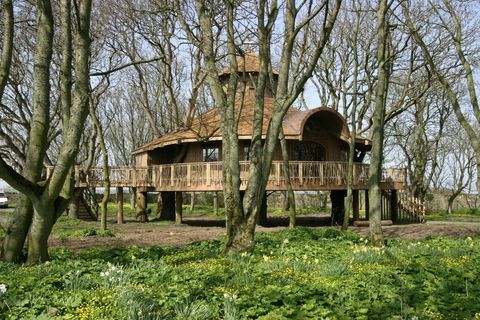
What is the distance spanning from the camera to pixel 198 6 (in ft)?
41.5

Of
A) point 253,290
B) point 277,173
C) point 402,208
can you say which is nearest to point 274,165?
point 277,173

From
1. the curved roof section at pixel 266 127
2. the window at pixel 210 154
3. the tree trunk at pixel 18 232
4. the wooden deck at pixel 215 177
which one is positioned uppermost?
the curved roof section at pixel 266 127

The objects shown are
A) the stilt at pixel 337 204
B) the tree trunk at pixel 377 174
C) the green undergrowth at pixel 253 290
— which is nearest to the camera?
the green undergrowth at pixel 253 290

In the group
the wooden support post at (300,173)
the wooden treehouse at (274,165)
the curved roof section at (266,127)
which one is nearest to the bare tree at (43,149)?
the curved roof section at (266,127)

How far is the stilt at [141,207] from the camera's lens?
3209cm

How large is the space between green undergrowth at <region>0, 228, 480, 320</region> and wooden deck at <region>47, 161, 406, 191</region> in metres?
16.3

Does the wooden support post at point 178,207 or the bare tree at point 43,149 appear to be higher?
the bare tree at point 43,149

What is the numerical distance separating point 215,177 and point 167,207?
829cm

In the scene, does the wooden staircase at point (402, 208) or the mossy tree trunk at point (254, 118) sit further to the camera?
the wooden staircase at point (402, 208)

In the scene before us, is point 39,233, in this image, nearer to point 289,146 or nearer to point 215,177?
point 215,177

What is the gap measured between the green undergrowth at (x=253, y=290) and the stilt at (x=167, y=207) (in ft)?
81.2

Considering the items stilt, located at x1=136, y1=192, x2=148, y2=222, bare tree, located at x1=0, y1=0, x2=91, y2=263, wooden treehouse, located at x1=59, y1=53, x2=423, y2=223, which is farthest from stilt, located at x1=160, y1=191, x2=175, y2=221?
bare tree, located at x1=0, y1=0, x2=91, y2=263

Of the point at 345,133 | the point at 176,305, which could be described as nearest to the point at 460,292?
the point at 176,305

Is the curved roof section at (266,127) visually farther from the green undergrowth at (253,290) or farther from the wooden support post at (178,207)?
the green undergrowth at (253,290)
